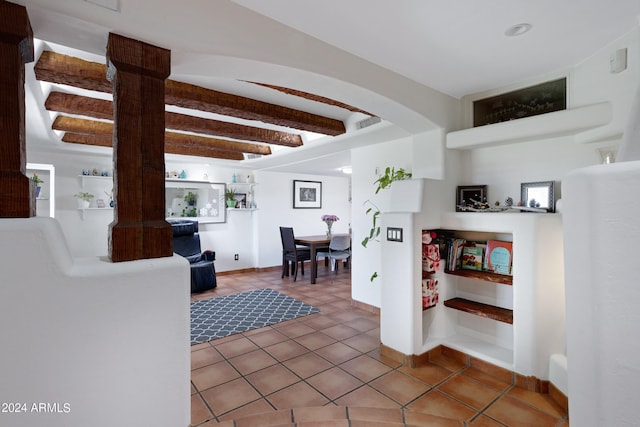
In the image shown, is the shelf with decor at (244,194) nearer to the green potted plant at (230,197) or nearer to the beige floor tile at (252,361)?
the green potted plant at (230,197)

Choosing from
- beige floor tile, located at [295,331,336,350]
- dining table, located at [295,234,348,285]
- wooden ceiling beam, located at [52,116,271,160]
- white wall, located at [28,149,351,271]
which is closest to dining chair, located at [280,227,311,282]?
dining table, located at [295,234,348,285]

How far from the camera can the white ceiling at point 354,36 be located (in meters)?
1.40

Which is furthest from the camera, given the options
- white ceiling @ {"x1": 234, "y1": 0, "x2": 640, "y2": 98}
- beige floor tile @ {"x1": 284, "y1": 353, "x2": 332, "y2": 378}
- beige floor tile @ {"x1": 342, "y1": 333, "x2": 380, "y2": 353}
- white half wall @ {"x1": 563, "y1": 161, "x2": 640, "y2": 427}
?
beige floor tile @ {"x1": 342, "y1": 333, "x2": 380, "y2": 353}

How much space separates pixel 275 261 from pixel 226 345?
12.7 feet

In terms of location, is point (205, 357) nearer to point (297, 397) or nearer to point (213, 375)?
point (213, 375)

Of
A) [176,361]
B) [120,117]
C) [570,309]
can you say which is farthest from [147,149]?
[570,309]

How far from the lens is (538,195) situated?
2.56 m

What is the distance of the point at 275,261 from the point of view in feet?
22.8

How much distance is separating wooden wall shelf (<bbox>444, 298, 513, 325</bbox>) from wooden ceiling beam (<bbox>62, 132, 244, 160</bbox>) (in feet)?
12.2

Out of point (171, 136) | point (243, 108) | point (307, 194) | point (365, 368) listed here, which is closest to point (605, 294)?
point (365, 368)

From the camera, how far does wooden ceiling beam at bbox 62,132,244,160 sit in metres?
4.18

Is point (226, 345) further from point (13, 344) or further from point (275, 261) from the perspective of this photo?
point (275, 261)

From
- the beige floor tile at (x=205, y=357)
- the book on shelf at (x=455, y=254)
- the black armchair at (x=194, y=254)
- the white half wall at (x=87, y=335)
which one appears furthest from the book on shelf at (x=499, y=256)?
the black armchair at (x=194, y=254)

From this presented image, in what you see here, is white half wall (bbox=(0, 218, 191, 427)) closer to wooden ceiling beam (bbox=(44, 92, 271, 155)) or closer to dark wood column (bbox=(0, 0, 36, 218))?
dark wood column (bbox=(0, 0, 36, 218))
